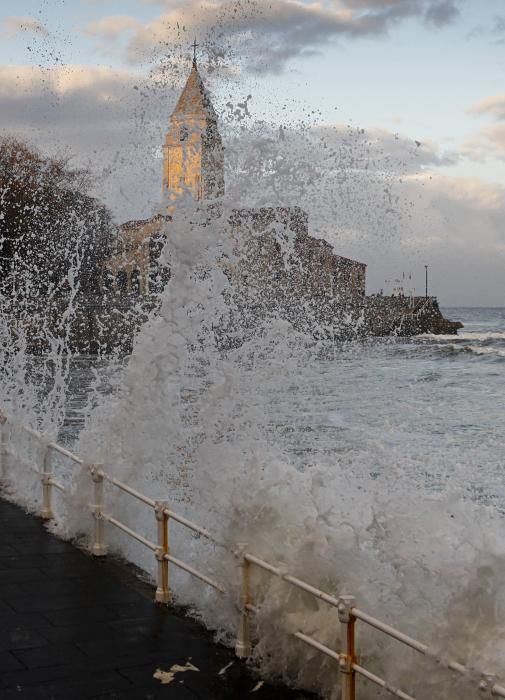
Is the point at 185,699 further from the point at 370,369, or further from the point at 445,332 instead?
the point at 445,332

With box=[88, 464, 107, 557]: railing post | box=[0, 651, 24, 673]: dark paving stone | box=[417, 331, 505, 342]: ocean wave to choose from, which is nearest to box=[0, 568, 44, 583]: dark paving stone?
box=[88, 464, 107, 557]: railing post

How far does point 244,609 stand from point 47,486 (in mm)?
4197

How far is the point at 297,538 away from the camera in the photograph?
240 inches

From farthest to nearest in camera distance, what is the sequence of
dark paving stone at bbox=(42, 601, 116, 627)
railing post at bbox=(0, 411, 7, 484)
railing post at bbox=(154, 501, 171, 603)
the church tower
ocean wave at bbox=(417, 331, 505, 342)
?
ocean wave at bbox=(417, 331, 505, 342), railing post at bbox=(0, 411, 7, 484), the church tower, railing post at bbox=(154, 501, 171, 603), dark paving stone at bbox=(42, 601, 116, 627)

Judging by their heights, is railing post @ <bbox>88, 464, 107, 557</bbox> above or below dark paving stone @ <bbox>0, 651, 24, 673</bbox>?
above

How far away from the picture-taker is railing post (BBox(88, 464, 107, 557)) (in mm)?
8078

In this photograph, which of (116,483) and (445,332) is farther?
(445,332)

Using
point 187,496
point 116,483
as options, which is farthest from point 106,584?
point 187,496

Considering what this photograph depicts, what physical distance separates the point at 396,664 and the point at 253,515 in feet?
5.15

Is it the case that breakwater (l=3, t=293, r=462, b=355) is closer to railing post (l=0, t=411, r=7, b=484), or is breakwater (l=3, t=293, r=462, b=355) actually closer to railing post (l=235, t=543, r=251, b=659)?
railing post (l=0, t=411, r=7, b=484)

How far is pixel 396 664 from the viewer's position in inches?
198

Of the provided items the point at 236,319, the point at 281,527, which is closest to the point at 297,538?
the point at 281,527

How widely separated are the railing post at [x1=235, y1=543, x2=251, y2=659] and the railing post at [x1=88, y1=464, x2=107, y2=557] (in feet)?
8.01

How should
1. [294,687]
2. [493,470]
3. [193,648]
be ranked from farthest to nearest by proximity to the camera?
[493,470] < [193,648] < [294,687]
